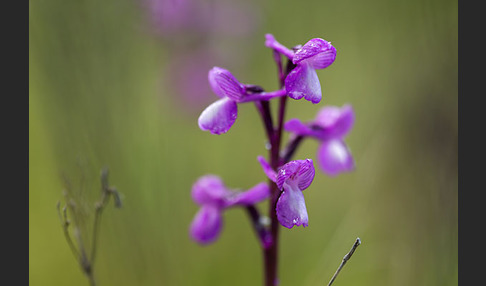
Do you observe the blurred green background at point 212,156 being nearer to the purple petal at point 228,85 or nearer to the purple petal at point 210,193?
the purple petal at point 210,193

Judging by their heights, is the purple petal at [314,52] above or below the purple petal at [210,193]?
above

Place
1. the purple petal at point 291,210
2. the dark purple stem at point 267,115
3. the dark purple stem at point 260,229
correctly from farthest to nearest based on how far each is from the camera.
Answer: the dark purple stem at point 260,229, the dark purple stem at point 267,115, the purple petal at point 291,210

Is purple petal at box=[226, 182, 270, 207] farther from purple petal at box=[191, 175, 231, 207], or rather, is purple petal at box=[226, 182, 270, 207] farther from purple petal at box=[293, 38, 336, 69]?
purple petal at box=[293, 38, 336, 69]

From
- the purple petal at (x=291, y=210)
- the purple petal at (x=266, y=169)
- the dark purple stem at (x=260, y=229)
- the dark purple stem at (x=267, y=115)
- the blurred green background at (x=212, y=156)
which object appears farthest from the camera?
the blurred green background at (x=212, y=156)

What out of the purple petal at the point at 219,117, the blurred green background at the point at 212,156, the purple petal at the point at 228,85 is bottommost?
the blurred green background at the point at 212,156

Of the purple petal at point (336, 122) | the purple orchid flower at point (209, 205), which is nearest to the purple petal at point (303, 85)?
the purple petal at point (336, 122)

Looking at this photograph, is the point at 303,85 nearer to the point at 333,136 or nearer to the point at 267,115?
the point at 267,115

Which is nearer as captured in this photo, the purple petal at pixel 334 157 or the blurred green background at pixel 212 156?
the purple petal at pixel 334 157

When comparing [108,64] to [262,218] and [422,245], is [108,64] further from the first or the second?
[422,245]
